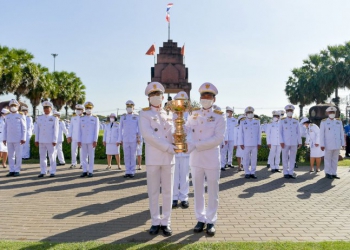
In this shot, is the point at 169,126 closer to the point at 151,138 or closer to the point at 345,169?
the point at 151,138

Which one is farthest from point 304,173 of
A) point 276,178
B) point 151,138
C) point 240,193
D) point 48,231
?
point 48,231

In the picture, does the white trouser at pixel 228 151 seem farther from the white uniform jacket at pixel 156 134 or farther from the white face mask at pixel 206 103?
the white uniform jacket at pixel 156 134

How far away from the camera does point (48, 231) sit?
5148mm

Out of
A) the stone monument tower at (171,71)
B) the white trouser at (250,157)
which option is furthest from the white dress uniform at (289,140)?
the stone monument tower at (171,71)

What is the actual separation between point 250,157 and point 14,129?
25.1 feet

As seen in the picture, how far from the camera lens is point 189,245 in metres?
4.48

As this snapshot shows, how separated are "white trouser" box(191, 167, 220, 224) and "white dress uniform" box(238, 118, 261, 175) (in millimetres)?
5603

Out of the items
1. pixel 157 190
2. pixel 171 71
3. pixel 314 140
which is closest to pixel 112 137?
pixel 314 140

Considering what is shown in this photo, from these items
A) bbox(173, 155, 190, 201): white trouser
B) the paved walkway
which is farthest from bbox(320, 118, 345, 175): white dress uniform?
bbox(173, 155, 190, 201): white trouser

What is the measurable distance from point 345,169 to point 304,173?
7.84 ft

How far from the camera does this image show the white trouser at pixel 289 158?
10.8 meters

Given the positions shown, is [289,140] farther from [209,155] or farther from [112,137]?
[209,155]

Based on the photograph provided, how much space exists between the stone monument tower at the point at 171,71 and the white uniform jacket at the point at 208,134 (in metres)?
16.4

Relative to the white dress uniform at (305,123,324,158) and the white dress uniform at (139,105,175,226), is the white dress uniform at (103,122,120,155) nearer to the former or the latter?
the white dress uniform at (305,123,324,158)
